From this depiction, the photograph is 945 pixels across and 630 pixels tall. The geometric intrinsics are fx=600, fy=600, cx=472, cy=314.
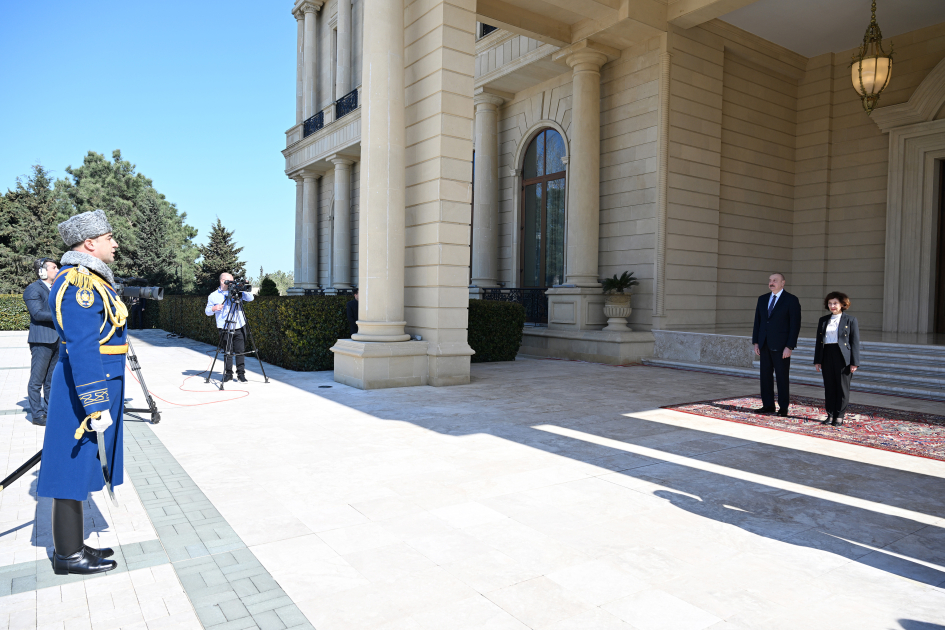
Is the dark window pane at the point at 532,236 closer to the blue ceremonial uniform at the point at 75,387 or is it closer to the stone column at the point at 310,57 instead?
the blue ceremonial uniform at the point at 75,387

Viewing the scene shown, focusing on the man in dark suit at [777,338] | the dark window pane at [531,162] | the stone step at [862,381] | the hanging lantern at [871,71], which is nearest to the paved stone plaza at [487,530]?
the man in dark suit at [777,338]

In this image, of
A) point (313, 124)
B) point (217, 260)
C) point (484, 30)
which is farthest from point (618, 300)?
point (217, 260)

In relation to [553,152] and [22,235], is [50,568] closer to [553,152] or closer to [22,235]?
[553,152]

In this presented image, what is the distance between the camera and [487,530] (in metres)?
3.76

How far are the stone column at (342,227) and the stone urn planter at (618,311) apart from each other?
14.3 metres

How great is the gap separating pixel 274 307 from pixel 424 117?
16.8 feet

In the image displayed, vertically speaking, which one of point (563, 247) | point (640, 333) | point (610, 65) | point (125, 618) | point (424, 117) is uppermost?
point (610, 65)

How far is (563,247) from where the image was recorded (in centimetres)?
1642

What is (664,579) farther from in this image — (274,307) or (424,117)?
(274,307)

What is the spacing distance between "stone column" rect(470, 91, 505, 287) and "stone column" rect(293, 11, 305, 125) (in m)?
14.3

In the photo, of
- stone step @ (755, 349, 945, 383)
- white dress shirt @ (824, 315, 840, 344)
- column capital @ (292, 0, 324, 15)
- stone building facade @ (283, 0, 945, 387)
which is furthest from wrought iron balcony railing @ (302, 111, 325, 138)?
white dress shirt @ (824, 315, 840, 344)

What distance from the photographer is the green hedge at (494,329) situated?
1316cm

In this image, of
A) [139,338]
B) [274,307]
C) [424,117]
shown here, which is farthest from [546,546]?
[139,338]

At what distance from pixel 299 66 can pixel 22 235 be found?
20.3m
